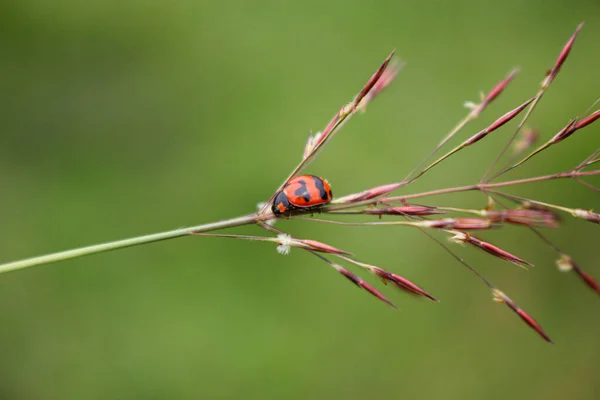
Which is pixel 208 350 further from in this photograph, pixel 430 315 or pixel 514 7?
pixel 514 7

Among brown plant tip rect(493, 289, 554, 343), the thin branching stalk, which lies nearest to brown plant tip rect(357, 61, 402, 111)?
the thin branching stalk

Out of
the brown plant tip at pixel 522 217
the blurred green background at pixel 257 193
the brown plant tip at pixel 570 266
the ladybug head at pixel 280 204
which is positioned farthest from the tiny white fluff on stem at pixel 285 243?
the blurred green background at pixel 257 193

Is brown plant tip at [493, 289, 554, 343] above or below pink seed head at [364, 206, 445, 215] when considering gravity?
below

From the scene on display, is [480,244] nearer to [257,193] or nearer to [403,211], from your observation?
[403,211]

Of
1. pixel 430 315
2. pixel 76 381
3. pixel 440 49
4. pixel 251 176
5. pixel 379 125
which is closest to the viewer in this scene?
pixel 76 381

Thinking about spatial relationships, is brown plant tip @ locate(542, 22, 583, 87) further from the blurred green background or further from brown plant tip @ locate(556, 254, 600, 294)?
the blurred green background

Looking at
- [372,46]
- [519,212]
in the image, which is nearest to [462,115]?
[372,46]
